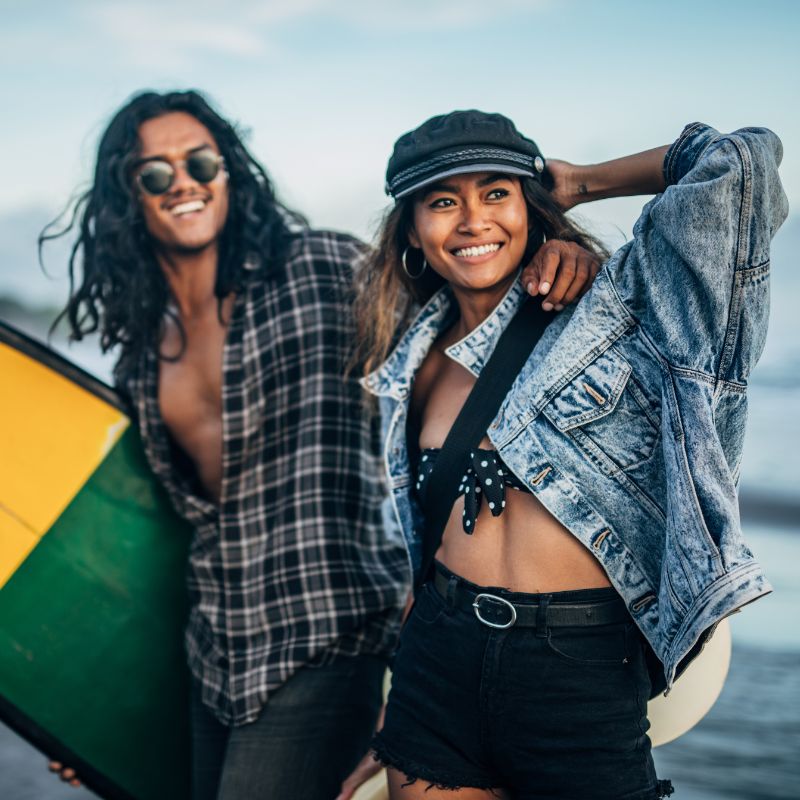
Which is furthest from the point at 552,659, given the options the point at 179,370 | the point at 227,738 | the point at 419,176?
the point at 179,370

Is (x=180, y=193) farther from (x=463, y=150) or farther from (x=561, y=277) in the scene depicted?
(x=561, y=277)

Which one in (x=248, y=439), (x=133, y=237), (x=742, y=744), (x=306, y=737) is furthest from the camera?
(x=742, y=744)

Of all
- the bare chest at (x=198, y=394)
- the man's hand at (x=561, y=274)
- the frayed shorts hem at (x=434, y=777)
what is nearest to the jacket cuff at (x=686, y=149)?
the man's hand at (x=561, y=274)

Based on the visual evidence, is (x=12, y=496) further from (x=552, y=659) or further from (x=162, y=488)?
(x=552, y=659)

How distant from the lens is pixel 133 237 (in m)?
2.97

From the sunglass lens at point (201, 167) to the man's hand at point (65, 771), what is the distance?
180 centimetres

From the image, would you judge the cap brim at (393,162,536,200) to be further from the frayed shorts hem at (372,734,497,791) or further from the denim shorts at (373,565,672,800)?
the frayed shorts hem at (372,734,497,791)

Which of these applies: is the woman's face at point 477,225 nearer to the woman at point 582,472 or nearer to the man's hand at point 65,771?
the woman at point 582,472

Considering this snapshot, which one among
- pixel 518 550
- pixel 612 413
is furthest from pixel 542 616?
pixel 612 413

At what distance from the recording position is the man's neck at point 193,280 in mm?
2953

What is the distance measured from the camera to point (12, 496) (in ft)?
9.43

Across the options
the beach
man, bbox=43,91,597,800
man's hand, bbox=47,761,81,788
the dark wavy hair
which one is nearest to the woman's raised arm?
man, bbox=43,91,597,800

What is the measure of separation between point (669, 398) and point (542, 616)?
46cm

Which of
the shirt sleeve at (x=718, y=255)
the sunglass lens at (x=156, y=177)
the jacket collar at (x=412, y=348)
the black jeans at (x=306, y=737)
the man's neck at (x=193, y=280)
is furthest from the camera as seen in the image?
the man's neck at (x=193, y=280)
